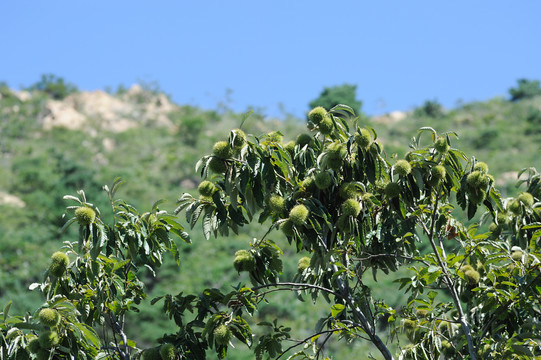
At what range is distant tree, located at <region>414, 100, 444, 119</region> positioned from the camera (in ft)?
134

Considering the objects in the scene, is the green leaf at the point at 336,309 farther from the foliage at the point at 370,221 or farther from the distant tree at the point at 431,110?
the distant tree at the point at 431,110

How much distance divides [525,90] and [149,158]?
23097 mm

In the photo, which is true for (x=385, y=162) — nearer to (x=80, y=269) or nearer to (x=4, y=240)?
(x=80, y=269)

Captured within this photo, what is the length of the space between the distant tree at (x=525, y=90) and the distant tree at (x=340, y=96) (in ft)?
35.7

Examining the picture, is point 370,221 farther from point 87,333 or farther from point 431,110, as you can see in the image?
point 431,110

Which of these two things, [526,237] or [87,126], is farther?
[87,126]

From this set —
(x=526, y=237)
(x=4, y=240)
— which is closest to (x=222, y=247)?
(x=4, y=240)

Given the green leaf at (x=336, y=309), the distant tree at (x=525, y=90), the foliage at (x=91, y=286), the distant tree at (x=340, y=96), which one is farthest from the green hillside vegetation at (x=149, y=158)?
the green leaf at (x=336, y=309)

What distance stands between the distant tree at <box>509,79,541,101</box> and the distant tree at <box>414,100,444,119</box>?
6.01 meters

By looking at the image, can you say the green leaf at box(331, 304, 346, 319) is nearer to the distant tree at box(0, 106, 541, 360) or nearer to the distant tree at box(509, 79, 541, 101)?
the distant tree at box(0, 106, 541, 360)

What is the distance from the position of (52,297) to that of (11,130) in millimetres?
36343

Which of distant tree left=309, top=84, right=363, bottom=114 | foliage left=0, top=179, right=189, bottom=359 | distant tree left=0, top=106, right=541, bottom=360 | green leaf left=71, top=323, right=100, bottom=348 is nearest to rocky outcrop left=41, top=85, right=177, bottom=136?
distant tree left=309, top=84, right=363, bottom=114

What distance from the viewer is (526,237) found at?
4.12 meters

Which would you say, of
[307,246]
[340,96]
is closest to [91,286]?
[307,246]
